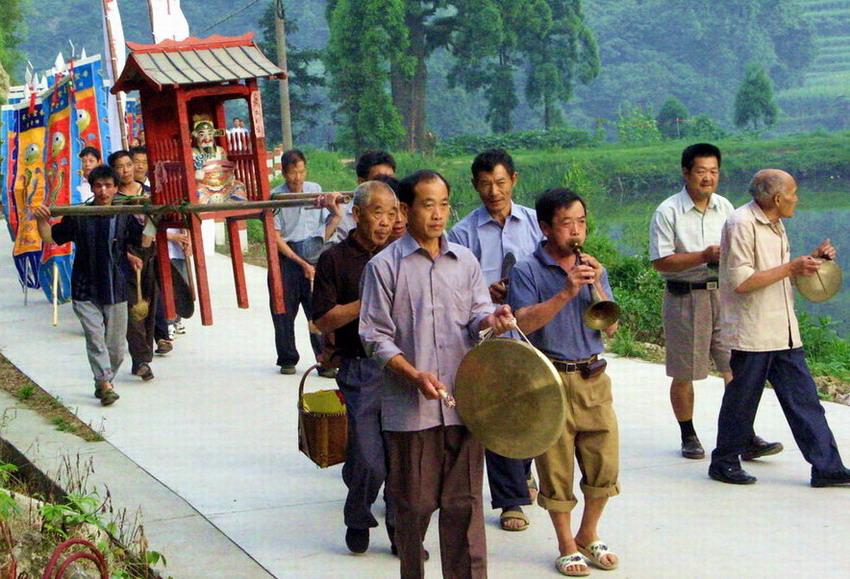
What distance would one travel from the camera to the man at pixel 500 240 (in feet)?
19.3

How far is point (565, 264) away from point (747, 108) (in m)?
72.7

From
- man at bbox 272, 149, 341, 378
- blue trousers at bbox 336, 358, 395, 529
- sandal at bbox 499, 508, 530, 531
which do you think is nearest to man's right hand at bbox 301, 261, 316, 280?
man at bbox 272, 149, 341, 378

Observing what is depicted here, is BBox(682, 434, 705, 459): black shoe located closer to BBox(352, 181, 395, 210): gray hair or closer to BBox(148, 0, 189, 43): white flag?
BBox(352, 181, 395, 210): gray hair

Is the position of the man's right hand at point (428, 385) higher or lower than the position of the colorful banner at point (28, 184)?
lower

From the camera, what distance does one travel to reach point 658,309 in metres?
12.8

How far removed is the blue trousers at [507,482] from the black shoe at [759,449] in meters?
1.67

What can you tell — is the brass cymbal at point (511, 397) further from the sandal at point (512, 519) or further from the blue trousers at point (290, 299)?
the blue trousers at point (290, 299)

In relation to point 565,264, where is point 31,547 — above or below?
below

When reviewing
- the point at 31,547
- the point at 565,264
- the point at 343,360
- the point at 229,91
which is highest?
the point at 229,91

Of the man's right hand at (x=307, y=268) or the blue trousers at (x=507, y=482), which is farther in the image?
the man's right hand at (x=307, y=268)

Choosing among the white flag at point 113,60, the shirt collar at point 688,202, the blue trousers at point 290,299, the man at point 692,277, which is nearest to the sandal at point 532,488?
the man at point 692,277

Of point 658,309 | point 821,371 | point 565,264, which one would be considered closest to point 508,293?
point 565,264

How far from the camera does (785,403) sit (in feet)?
21.0

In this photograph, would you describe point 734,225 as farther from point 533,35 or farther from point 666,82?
point 666,82
